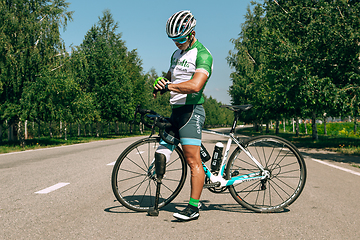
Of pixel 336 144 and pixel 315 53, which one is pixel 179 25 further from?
pixel 336 144

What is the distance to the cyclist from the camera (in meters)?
3.39

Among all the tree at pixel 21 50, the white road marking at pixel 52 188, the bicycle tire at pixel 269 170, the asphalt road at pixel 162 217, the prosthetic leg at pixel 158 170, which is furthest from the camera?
the tree at pixel 21 50

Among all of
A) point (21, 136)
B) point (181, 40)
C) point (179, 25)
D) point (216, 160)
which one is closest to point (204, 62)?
point (181, 40)

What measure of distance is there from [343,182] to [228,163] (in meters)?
3.49

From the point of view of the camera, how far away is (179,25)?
11.1 feet

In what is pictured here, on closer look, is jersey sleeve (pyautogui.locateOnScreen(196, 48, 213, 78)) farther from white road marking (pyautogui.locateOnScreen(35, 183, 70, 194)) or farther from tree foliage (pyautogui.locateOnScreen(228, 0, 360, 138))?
tree foliage (pyautogui.locateOnScreen(228, 0, 360, 138))

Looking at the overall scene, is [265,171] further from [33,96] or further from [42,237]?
[33,96]

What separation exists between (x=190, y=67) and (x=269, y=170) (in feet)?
5.65

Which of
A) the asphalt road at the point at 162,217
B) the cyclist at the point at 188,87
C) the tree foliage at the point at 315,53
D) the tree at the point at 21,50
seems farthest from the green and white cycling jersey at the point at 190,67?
the tree at the point at 21,50

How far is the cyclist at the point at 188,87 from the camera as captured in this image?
339 cm

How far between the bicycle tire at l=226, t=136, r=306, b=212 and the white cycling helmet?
1.55 m

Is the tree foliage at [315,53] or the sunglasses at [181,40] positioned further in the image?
the tree foliage at [315,53]

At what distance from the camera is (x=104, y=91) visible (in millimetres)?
39375

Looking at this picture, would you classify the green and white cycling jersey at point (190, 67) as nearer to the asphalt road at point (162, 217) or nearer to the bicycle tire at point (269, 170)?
the bicycle tire at point (269, 170)
